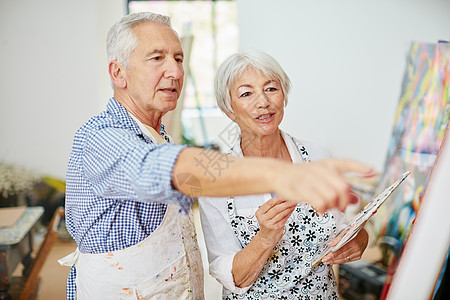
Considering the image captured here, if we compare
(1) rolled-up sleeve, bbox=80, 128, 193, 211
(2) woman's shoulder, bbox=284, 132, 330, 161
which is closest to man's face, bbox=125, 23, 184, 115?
(1) rolled-up sleeve, bbox=80, 128, 193, 211

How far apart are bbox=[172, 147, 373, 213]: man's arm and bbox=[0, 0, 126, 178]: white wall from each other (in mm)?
3583

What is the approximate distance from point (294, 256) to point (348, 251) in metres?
0.18

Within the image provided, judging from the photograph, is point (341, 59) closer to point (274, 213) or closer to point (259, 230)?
point (259, 230)

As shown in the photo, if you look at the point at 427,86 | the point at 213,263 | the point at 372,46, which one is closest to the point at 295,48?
the point at 372,46

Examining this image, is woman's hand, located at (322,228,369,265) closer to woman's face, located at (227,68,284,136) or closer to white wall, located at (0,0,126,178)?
woman's face, located at (227,68,284,136)

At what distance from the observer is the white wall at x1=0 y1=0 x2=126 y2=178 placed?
3.82 meters

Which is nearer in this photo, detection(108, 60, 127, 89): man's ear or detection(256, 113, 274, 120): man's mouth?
detection(108, 60, 127, 89): man's ear

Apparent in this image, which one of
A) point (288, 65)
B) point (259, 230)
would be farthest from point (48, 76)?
point (259, 230)

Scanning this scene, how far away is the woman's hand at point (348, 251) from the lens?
53.2 inches

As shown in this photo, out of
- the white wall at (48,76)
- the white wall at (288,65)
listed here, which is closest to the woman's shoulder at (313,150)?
the white wall at (288,65)

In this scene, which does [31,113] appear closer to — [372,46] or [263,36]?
[263,36]

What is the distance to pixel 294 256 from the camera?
4.70 feet

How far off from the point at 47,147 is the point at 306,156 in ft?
10.2

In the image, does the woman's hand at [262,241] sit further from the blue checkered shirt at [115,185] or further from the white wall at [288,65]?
the white wall at [288,65]
